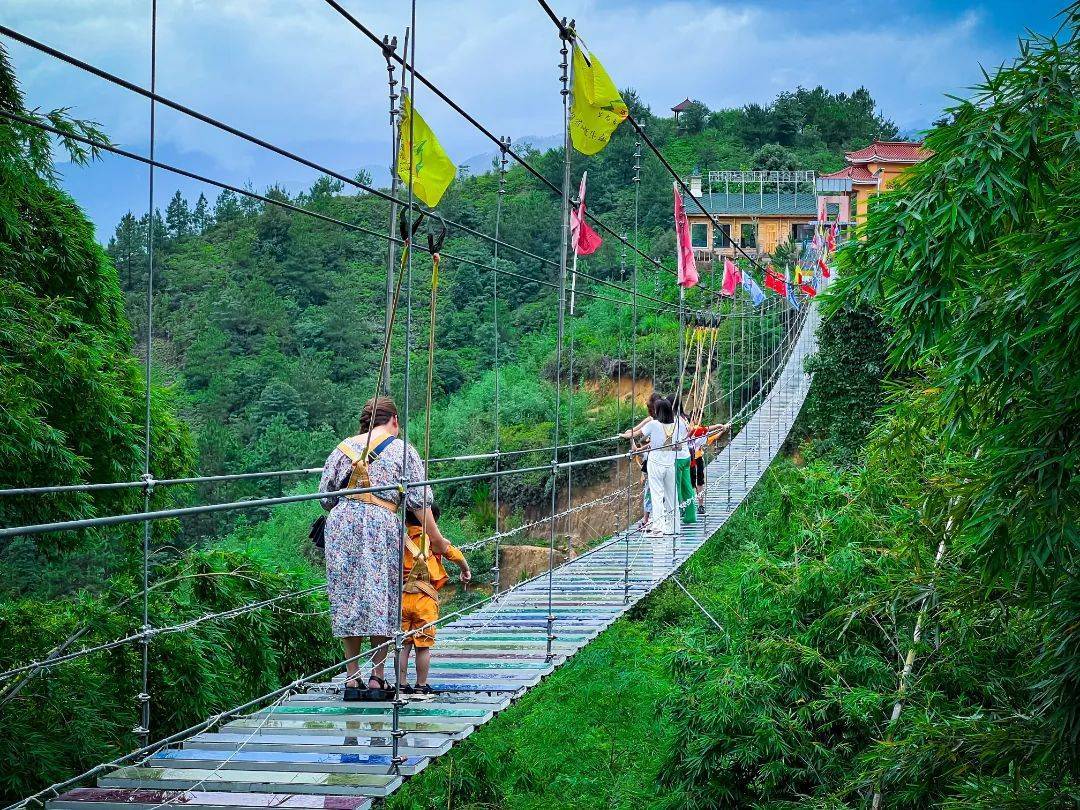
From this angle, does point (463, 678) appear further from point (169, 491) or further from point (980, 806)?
point (169, 491)

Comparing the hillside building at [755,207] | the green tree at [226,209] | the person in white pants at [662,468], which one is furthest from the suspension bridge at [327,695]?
the hillside building at [755,207]

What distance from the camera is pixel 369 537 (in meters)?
2.42

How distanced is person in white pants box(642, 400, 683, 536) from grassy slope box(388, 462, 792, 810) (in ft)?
1.41

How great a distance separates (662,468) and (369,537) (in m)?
2.95

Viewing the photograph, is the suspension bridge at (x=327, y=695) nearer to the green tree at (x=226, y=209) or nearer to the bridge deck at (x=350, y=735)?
the bridge deck at (x=350, y=735)

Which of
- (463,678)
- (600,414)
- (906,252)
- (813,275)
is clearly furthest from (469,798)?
(813,275)

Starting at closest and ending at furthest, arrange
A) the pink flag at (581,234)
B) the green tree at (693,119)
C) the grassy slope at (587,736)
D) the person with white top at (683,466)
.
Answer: the pink flag at (581,234) → the person with white top at (683,466) → the grassy slope at (587,736) → the green tree at (693,119)

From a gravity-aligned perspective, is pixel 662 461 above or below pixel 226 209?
below

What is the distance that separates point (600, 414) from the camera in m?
14.0

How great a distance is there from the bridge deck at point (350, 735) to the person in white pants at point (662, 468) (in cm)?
143

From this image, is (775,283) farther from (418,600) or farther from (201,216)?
(418,600)

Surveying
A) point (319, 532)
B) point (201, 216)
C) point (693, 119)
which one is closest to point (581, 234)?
point (319, 532)

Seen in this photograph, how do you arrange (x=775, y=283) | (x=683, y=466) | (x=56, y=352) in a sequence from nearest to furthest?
(x=56, y=352)
(x=683, y=466)
(x=775, y=283)

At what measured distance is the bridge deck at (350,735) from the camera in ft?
5.87
